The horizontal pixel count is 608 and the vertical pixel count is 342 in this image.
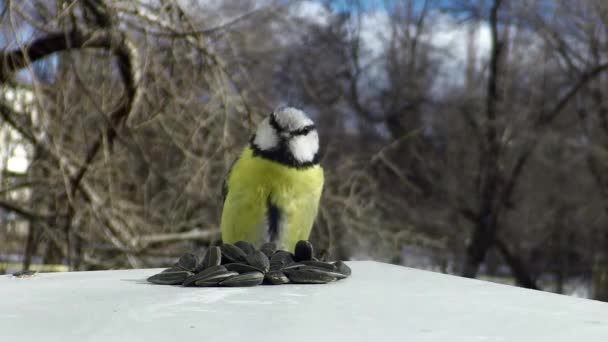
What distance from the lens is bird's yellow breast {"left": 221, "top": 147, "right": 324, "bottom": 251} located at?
1.87 metres

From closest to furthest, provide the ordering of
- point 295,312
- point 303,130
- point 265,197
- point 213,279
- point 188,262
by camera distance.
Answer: point 295,312 < point 213,279 < point 188,262 < point 303,130 < point 265,197

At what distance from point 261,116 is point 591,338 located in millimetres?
2426

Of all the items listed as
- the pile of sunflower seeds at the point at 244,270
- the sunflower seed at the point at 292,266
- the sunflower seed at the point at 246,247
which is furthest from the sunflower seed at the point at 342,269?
the sunflower seed at the point at 246,247

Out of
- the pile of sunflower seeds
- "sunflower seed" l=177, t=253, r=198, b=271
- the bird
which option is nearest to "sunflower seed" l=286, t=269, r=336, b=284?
the pile of sunflower seeds

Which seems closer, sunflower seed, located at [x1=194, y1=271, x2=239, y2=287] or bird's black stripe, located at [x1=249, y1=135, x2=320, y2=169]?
sunflower seed, located at [x1=194, y1=271, x2=239, y2=287]

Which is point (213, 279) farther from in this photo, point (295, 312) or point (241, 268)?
point (295, 312)

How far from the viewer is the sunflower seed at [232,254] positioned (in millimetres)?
1466

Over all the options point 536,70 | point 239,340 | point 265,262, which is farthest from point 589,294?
point 239,340

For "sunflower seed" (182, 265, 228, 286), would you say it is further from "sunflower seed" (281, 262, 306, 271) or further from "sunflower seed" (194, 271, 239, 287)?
"sunflower seed" (281, 262, 306, 271)

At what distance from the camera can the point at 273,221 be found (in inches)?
76.6

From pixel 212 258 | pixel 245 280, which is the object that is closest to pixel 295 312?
pixel 245 280

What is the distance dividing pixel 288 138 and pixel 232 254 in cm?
46

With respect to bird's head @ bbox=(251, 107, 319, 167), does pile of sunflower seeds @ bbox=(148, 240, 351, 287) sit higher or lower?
lower

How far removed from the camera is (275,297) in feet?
3.96
